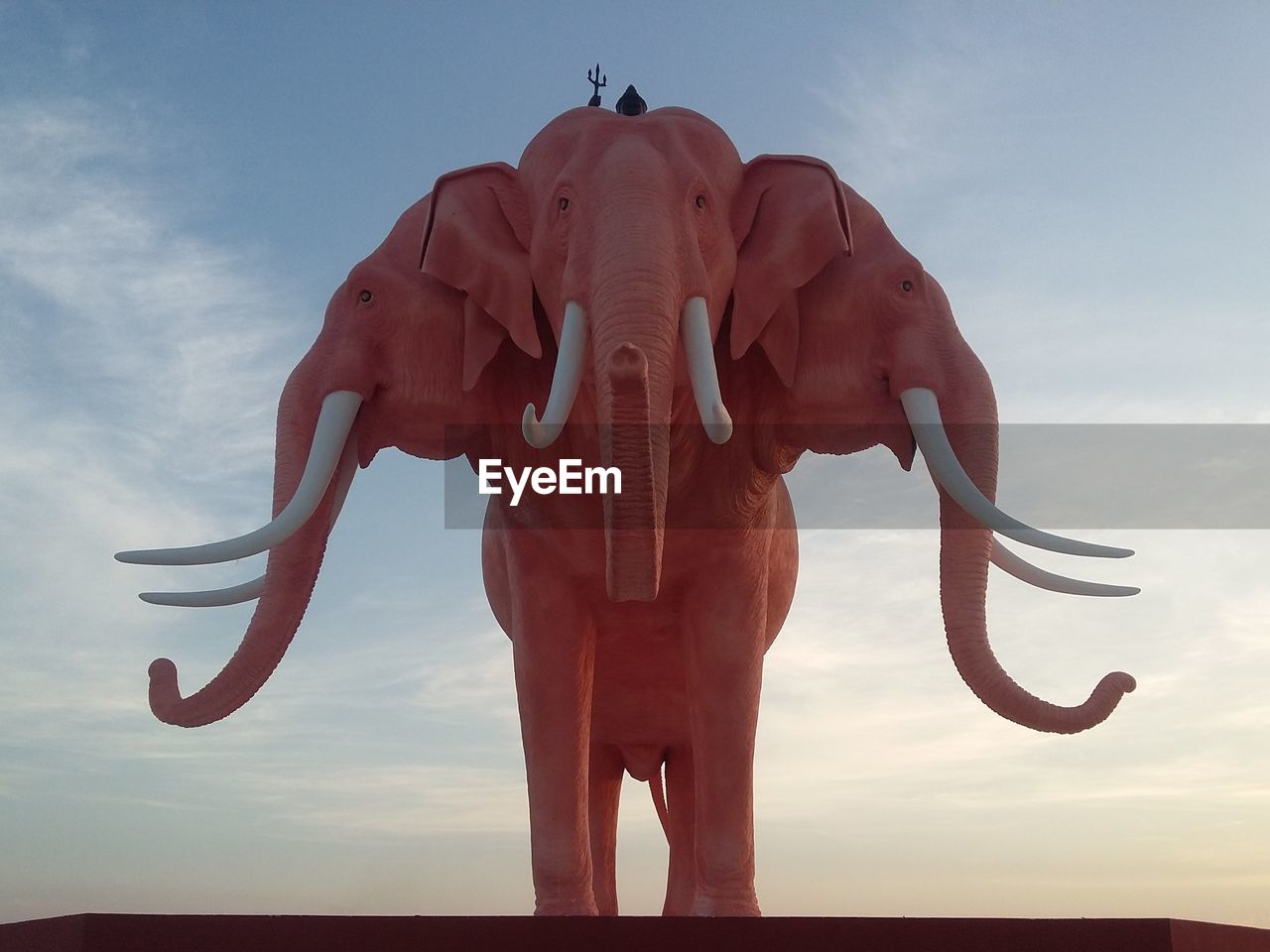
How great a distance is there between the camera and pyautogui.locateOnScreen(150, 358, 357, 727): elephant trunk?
506cm

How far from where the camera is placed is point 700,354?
4438 mm

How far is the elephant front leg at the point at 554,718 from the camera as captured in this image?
17.6 ft

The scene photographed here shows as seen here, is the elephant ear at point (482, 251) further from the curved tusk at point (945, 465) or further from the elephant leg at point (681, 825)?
the elephant leg at point (681, 825)

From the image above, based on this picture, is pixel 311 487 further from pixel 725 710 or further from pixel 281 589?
pixel 725 710

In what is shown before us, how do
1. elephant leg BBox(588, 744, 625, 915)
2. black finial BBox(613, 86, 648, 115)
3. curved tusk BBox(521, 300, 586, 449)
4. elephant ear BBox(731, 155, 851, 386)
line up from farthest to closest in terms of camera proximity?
elephant leg BBox(588, 744, 625, 915), black finial BBox(613, 86, 648, 115), elephant ear BBox(731, 155, 851, 386), curved tusk BBox(521, 300, 586, 449)

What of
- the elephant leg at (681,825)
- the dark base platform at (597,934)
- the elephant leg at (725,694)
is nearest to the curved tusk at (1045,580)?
the elephant leg at (725,694)

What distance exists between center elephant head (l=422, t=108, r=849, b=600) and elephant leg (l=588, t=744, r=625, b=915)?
262cm

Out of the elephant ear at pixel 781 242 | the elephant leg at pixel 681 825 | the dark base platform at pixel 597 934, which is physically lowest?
the dark base platform at pixel 597 934

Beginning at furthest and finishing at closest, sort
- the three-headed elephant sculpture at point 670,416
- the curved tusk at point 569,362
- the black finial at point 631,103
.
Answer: the black finial at point 631,103 → the three-headed elephant sculpture at point 670,416 → the curved tusk at point 569,362

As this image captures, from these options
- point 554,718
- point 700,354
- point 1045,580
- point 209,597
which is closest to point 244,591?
point 209,597

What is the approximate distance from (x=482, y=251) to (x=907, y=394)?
1.65m

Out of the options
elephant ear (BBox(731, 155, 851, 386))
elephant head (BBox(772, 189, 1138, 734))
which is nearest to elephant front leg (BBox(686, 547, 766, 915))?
elephant head (BBox(772, 189, 1138, 734))

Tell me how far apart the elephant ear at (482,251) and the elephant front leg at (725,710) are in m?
1.31

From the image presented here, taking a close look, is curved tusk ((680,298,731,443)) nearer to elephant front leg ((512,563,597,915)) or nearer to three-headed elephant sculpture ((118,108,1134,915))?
three-headed elephant sculpture ((118,108,1134,915))
